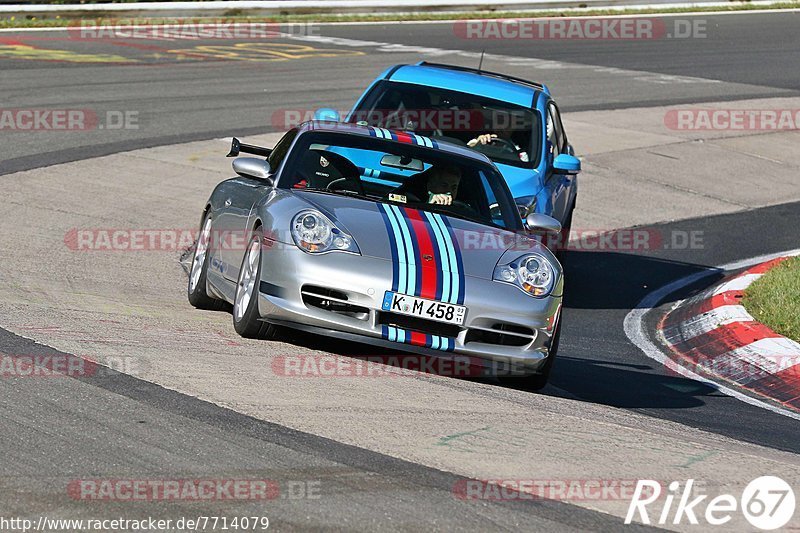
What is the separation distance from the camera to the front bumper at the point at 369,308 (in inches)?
291

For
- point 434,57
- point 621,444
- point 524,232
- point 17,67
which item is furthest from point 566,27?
point 621,444

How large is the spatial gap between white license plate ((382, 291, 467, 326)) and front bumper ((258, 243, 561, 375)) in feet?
0.14

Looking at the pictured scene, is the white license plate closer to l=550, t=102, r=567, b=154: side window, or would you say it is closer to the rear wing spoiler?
the rear wing spoiler

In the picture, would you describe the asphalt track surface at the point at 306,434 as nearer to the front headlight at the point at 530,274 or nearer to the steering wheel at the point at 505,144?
the front headlight at the point at 530,274

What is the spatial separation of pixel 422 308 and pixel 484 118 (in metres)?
4.65

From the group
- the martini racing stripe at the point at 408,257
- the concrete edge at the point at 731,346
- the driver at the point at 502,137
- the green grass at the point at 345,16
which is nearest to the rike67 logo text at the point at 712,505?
the martini racing stripe at the point at 408,257

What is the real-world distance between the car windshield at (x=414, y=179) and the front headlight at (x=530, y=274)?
68cm

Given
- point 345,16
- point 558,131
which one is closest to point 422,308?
point 558,131

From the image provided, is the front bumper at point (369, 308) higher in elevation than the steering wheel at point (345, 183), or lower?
lower

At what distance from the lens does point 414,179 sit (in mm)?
8656

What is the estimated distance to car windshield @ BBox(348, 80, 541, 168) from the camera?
11.6 metres

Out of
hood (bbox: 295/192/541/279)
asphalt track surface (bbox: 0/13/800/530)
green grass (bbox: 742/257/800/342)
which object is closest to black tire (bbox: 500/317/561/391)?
asphalt track surface (bbox: 0/13/800/530)

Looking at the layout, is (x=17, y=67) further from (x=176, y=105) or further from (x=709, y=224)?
(x=709, y=224)

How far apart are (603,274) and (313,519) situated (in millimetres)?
8682
